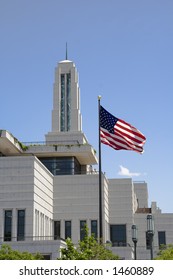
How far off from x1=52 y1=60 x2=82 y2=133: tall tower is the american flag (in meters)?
40.5

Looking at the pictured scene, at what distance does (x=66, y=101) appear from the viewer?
75188mm

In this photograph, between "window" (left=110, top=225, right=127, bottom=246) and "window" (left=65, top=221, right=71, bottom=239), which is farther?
"window" (left=110, top=225, right=127, bottom=246)

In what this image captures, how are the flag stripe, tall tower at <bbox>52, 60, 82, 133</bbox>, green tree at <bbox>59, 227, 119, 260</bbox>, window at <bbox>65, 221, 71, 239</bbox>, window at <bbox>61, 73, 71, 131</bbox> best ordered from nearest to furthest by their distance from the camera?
1. green tree at <bbox>59, 227, 119, 260</bbox>
2. the flag stripe
3. window at <bbox>65, 221, 71, 239</bbox>
4. tall tower at <bbox>52, 60, 82, 133</bbox>
5. window at <bbox>61, 73, 71, 131</bbox>

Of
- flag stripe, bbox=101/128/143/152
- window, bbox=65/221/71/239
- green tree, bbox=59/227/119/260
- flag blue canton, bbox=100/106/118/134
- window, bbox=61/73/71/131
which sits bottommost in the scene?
green tree, bbox=59/227/119/260

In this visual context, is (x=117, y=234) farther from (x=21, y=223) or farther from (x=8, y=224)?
(x=8, y=224)

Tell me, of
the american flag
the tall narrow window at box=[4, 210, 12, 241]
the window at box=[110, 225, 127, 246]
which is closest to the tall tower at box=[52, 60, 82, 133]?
the window at box=[110, 225, 127, 246]

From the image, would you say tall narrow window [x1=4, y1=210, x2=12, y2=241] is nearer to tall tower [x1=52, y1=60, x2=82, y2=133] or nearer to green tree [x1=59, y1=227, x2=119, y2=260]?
green tree [x1=59, y1=227, x2=119, y2=260]

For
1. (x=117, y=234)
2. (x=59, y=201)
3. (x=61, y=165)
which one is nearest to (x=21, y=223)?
(x=59, y=201)

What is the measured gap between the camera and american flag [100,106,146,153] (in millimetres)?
33031
